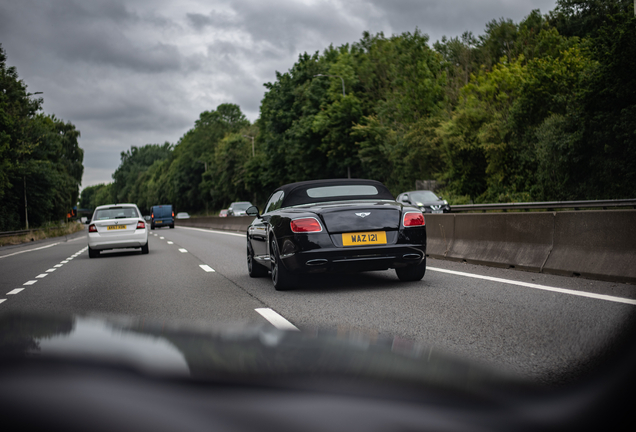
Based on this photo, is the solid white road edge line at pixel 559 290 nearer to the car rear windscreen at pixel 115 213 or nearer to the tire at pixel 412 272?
the tire at pixel 412 272

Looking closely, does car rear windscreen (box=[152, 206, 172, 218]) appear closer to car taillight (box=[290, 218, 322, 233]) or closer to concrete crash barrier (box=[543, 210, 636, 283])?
car taillight (box=[290, 218, 322, 233])

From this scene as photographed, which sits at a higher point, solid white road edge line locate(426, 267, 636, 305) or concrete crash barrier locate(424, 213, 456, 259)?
concrete crash barrier locate(424, 213, 456, 259)

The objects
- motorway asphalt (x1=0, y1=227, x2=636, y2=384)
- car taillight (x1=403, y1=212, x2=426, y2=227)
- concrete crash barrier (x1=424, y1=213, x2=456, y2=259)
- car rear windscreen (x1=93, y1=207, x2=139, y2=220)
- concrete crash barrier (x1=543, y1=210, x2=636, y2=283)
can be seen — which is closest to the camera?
motorway asphalt (x1=0, y1=227, x2=636, y2=384)

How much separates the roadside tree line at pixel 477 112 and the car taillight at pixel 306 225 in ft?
71.6

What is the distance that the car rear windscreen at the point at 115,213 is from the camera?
59.2 feet

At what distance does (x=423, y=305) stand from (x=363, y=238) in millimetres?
1378

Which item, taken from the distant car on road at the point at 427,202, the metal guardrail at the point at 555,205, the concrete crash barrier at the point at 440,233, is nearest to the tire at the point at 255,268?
the concrete crash barrier at the point at 440,233

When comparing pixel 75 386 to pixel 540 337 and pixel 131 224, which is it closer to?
pixel 540 337

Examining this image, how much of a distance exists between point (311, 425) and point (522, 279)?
7464 millimetres

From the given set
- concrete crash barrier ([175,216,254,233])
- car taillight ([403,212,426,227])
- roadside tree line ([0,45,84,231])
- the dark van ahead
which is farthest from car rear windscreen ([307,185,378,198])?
the dark van ahead

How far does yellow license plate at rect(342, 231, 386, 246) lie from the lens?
25.0 ft

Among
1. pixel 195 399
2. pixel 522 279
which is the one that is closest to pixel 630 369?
pixel 195 399

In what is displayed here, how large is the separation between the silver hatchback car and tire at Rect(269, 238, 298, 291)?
10786mm

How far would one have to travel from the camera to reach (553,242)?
885cm
